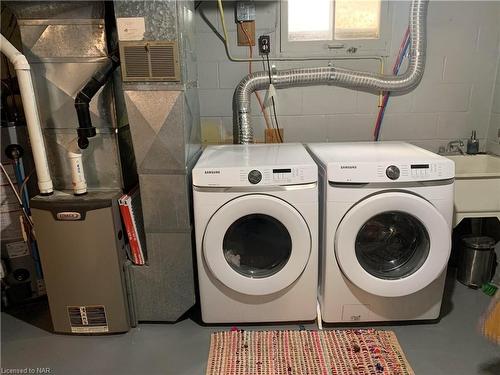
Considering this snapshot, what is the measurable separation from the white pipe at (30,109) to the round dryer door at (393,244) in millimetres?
1478

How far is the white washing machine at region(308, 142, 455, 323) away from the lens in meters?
1.83

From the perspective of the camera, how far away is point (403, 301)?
2010 mm

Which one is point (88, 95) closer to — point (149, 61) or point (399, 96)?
point (149, 61)

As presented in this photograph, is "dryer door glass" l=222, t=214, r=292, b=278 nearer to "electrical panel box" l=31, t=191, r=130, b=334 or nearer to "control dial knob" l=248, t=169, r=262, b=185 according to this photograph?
"control dial knob" l=248, t=169, r=262, b=185

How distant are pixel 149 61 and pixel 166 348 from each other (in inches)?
55.5

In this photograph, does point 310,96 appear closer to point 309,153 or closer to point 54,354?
point 309,153

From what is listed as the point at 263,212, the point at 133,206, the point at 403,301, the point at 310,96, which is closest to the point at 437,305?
the point at 403,301

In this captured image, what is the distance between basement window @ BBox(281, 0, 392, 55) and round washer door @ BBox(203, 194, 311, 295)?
120cm

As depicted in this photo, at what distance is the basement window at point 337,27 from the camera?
2457 mm

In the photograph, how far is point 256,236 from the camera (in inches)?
79.3

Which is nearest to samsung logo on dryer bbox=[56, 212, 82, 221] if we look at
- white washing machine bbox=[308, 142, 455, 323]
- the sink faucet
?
white washing machine bbox=[308, 142, 455, 323]

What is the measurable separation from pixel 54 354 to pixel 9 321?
1.54 ft

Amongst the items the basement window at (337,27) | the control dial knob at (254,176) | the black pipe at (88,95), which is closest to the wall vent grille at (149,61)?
the black pipe at (88,95)

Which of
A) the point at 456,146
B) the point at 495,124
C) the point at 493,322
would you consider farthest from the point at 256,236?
the point at 495,124
